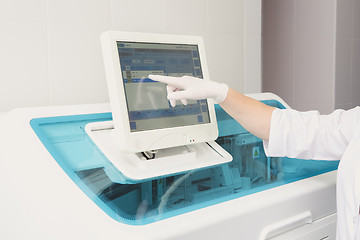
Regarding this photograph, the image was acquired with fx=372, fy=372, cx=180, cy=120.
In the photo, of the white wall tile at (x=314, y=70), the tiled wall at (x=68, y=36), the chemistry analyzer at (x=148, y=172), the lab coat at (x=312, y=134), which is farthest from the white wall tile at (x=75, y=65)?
the white wall tile at (x=314, y=70)

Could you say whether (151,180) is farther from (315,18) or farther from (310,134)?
(315,18)

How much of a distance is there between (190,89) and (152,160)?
0.24 metres

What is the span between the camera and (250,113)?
1.21m

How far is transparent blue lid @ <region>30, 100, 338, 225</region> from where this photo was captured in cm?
90

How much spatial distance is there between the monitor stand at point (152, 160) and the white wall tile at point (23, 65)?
0.41m

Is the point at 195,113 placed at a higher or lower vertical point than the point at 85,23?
lower

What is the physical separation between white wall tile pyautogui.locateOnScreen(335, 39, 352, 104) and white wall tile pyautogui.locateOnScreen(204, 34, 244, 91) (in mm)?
Result: 1069

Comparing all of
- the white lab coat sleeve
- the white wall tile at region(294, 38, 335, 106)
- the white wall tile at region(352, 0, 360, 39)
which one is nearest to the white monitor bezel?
the white lab coat sleeve

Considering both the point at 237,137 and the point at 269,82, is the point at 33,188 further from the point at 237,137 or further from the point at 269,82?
the point at 269,82

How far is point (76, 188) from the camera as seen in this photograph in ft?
2.82

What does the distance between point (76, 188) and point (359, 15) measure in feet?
9.21

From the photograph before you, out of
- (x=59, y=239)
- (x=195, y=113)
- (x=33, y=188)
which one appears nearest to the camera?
(x=59, y=239)

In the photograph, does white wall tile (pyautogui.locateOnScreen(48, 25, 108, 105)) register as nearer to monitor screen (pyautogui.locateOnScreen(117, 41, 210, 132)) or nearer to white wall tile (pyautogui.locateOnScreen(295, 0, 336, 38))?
monitor screen (pyautogui.locateOnScreen(117, 41, 210, 132))

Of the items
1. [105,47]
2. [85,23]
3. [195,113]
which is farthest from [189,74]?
[85,23]
